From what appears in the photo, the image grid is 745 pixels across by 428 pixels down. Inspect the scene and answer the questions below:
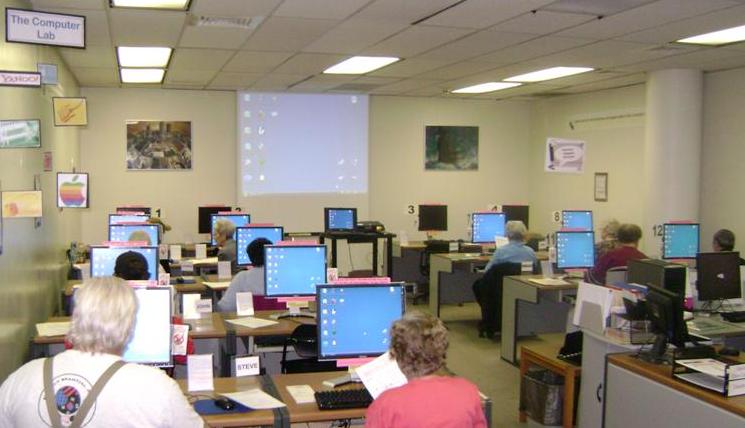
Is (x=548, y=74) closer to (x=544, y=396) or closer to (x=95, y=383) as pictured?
(x=544, y=396)

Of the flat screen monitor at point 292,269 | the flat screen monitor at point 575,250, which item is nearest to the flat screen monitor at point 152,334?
the flat screen monitor at point 292,269

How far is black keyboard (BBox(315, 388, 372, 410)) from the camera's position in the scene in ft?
10.3

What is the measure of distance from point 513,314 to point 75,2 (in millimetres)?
4711

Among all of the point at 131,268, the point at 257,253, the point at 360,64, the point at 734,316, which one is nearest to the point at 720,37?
the point at 734,316

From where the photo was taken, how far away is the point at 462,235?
12047 mm

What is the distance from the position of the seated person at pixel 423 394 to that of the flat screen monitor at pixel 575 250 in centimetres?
522

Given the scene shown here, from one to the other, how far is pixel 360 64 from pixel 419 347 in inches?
239

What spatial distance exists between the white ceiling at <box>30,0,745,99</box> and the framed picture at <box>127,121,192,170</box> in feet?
3.07

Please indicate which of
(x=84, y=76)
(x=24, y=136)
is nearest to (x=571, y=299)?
(x=24, y=136)

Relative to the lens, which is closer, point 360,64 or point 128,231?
point 128,231

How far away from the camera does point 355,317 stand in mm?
3684

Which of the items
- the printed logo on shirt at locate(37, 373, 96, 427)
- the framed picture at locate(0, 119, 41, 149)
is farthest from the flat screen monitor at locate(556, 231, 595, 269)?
the printed logo on shirt at locate(37, 373, 96, 427)

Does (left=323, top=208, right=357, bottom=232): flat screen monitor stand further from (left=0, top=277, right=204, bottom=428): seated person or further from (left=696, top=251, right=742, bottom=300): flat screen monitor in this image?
(left=0, top=277, right=204, bottom=428): seated person

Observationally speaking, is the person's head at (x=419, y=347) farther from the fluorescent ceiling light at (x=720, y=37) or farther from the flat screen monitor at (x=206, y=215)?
the flat screen monitor at (x=206, y=215)
